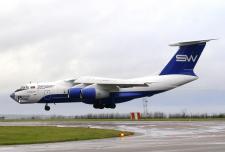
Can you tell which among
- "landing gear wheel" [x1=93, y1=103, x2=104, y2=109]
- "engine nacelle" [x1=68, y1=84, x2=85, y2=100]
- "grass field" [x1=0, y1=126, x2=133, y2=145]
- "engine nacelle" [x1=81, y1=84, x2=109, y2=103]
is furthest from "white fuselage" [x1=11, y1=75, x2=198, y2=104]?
"grass field" [x1=0, y1=126, x2=133, y2=145]

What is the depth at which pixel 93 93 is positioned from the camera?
6525cm

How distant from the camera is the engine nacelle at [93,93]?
6475 cm

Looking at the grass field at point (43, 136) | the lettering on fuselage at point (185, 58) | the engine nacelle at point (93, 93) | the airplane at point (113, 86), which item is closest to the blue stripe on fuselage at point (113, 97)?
the airplane at point (113, 86)

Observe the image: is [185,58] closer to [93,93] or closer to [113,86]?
[113,86]

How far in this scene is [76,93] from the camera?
213ft

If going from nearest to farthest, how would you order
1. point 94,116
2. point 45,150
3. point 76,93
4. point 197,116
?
point 45,150, point 76,93, point 197,116, point 94,116

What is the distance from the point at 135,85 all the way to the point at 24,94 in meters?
13.6

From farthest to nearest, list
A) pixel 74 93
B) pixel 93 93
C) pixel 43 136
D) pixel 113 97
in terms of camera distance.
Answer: pixel 113 97, pixel 93 93, pixel 74 93, pixel 43 136

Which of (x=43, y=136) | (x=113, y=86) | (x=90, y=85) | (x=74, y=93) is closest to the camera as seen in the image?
(x=43, y=136)

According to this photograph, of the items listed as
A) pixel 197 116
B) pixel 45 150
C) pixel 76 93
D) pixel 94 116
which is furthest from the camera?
pixel 94 116

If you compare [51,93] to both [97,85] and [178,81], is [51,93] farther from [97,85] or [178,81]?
[178,81]

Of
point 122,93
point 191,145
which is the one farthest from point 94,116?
point 191,145

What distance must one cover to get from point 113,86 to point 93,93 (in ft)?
10.4

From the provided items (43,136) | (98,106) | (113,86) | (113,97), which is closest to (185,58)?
(113,86)
